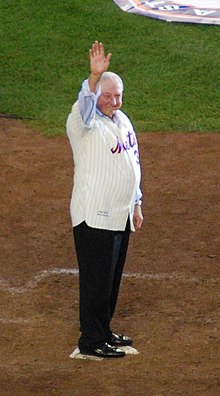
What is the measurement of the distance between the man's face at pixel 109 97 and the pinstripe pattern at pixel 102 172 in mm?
68

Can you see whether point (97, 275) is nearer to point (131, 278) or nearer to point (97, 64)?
point (97, 64)

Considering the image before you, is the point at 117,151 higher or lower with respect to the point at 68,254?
higher

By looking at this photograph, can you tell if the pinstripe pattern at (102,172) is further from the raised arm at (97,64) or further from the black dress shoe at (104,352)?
the black dress shoe at (104,352)

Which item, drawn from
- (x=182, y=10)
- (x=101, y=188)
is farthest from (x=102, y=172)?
(x=182, y=10)

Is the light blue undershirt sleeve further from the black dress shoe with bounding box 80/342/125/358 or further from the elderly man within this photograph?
the black dress shoe with bounding box 80/342/125/358

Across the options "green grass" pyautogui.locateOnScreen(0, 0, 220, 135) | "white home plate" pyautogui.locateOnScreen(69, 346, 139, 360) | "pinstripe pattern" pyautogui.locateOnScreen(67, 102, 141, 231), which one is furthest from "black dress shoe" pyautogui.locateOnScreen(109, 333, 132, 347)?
"green grass" pyautogui.locateOnScreen(0, 0, 220, 135)

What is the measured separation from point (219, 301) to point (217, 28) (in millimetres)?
8266

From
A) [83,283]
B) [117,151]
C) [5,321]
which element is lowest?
[5,321]

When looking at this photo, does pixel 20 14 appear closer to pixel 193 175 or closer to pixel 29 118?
pixel 29 118

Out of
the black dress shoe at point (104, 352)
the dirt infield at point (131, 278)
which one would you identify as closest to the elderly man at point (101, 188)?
the black dress shoe at point (104, 352)

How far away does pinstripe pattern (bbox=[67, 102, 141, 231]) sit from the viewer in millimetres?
7988

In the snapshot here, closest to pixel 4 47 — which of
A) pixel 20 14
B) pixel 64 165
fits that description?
pixel 20 14

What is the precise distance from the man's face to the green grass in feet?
18.4

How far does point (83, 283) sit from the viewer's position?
8.28m
